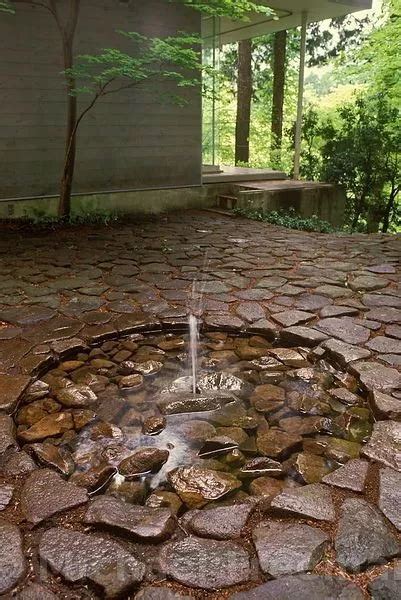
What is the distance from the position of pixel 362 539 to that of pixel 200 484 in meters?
0.72

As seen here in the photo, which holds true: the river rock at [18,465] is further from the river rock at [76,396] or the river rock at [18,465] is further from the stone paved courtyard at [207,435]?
the river rock at [76,396]

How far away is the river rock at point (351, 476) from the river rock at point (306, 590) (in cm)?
50

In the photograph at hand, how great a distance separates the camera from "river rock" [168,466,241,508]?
202cm

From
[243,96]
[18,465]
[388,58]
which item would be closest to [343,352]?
[18,465]

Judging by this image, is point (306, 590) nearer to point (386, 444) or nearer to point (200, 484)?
point (200, 484)

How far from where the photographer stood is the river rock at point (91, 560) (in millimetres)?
1551

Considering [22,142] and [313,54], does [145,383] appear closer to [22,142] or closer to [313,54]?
[22,142]

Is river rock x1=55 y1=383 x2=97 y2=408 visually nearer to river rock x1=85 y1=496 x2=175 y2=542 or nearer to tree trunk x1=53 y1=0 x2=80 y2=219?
river rock x1=85 y1=496 x2=175 y2=542

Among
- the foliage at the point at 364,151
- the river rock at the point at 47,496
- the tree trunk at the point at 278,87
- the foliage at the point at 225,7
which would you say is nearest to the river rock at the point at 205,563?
the river rock at the point at 47,496

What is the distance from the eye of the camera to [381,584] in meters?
1.52

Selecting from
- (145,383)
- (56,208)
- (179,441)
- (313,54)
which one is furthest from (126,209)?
(313,54)

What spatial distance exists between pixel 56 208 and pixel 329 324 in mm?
5632

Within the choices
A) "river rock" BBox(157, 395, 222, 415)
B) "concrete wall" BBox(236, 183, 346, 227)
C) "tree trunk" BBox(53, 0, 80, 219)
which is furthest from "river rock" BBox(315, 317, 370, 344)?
"concrete wall" BBox(236, 183, 346, 227)

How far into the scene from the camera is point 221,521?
6.02 feet
